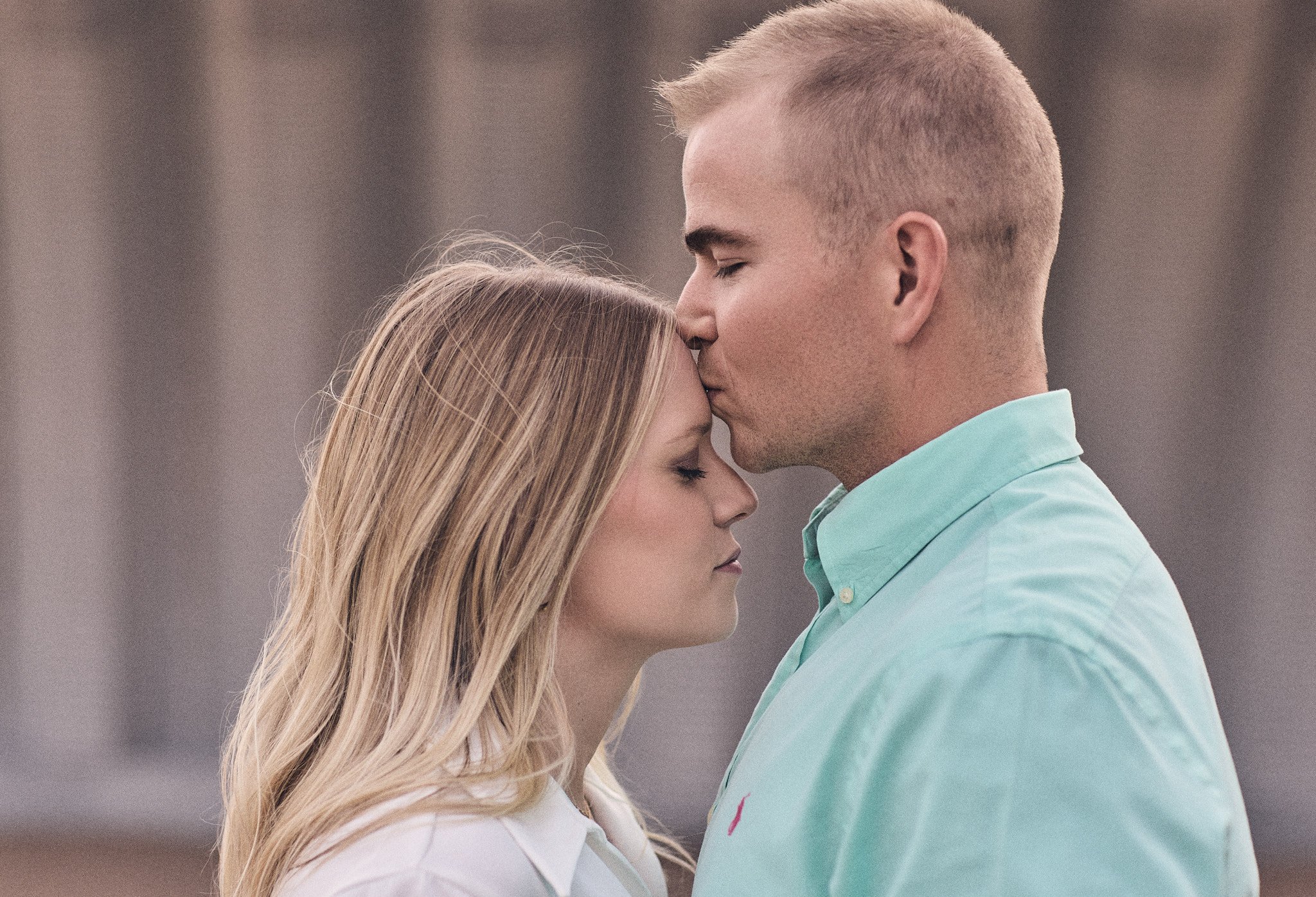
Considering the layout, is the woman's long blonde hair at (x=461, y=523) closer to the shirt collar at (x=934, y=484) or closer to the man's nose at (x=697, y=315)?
the man's nose at (x=697, y=315)

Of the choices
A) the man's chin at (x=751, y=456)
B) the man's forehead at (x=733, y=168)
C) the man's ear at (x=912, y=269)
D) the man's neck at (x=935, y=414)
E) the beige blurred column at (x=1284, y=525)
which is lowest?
the beige blurred column at (x=1284, y=525)

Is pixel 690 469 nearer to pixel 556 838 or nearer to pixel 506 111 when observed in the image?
pixel 556 838

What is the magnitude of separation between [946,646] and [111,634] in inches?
83.6

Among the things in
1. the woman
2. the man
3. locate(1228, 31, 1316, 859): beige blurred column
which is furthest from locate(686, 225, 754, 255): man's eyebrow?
locate(1228, 31, 1316, 859): beige blurred column

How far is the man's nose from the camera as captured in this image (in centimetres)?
129

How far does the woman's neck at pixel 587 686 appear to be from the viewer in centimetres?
140

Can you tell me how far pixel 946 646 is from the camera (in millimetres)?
895

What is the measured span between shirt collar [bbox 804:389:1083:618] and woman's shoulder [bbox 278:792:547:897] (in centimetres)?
43

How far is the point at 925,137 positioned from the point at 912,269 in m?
0.13

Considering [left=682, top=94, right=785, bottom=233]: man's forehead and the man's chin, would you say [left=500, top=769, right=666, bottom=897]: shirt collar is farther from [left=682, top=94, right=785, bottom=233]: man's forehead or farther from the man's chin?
[left=682, top=94, right=785, bottom=233]: man's forehead

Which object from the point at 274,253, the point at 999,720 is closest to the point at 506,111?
the point at 274,253

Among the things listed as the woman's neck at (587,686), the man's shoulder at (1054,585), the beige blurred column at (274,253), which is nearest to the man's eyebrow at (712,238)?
the man's shoulder at (1054,585)

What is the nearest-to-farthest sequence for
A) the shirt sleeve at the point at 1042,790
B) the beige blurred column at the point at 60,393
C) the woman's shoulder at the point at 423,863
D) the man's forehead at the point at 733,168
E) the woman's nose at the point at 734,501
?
the shirt sleeve at the point at 1042,790
the woman's shoulder at the point at 423,863
the man's forehead at the point at 733,168
the woman's nose at the point at 734,501
the beige blurred column at the point at 60,393

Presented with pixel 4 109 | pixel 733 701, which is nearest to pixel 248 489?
pixel 4 109
